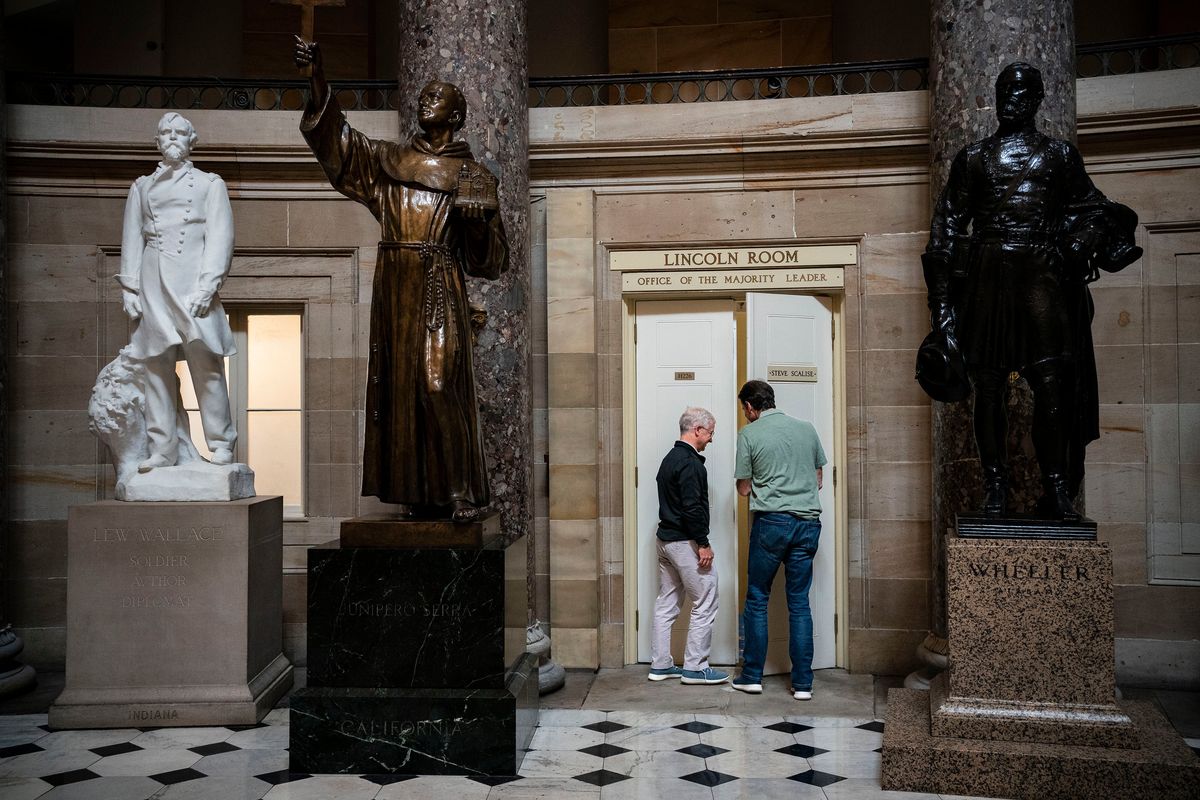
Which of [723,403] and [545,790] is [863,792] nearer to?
[545,790]

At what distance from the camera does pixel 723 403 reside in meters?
7.47

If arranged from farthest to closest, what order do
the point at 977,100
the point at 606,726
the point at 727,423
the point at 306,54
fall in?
the point at 727,423
the point at 977,100
the point at 606,726
the point at 306,54

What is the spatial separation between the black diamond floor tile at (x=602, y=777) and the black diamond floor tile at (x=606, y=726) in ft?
2.40

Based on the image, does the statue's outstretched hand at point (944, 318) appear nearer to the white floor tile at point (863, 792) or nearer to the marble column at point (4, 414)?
the white floor tile at point (863, 792)

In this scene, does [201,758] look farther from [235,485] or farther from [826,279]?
[826,279]

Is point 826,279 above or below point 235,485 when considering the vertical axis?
above

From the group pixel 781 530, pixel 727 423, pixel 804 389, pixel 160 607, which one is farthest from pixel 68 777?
pixel 804 389

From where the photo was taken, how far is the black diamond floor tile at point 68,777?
4.91 meters

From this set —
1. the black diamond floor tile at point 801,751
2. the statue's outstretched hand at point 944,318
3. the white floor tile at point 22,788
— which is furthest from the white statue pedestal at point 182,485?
the statue's outstretched hand at point 944,318

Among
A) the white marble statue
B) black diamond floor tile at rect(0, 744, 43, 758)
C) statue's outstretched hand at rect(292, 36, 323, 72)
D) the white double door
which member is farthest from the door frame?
black diamond floor tile at rect(0, 744, 43, 758)

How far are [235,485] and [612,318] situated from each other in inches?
106

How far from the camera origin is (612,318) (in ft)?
24.8

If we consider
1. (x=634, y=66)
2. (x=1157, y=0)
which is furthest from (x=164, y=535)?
(x=1157, y=0)

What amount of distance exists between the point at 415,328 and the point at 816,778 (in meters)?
2.60
